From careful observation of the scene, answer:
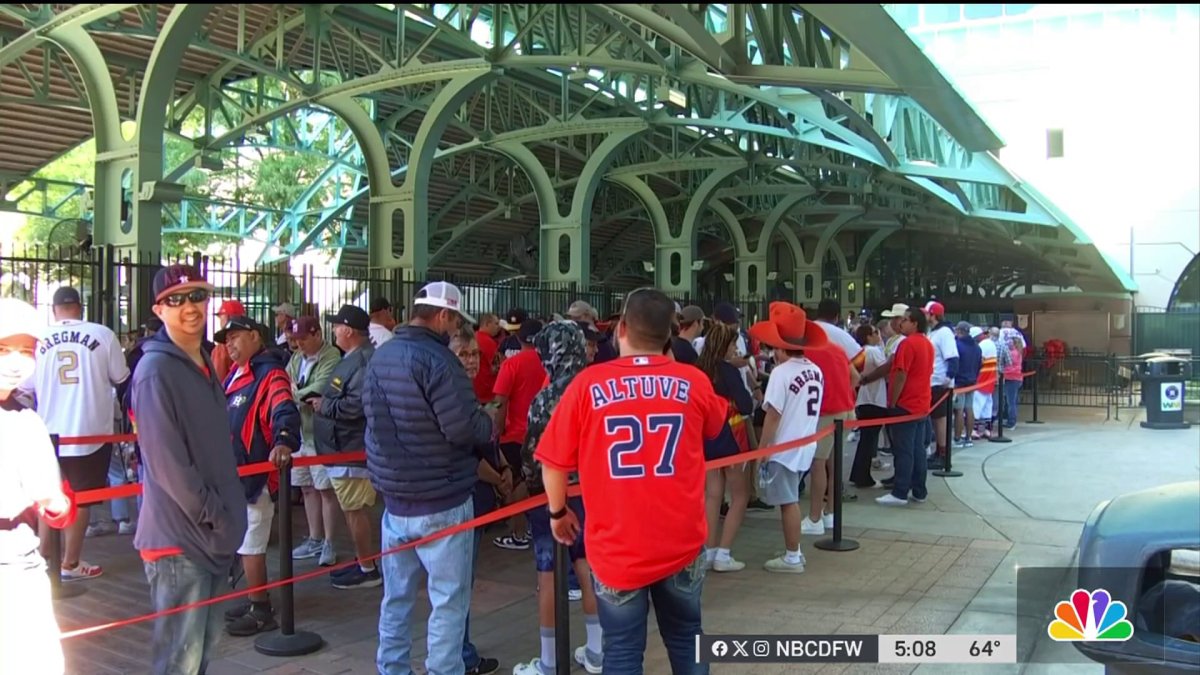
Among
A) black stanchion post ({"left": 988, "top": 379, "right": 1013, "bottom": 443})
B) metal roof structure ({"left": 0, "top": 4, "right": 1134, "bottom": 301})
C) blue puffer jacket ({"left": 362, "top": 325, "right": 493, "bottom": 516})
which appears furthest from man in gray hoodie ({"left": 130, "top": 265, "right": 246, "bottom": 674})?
black stanchion post ({"left": 988, "top": 379, "right": 1013, "bottom": 443})

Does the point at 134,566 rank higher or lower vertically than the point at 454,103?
lower

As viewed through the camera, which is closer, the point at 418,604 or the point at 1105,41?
the point at 418,604

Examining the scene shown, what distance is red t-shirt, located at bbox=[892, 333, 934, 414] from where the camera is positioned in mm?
8539

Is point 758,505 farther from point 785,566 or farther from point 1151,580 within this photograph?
point 1151,580

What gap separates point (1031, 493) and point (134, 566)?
8.70m

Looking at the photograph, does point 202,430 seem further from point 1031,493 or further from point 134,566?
point 1031,493

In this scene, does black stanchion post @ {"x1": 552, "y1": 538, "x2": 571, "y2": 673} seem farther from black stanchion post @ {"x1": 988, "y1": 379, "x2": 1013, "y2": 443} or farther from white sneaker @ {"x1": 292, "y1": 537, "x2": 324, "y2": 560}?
black stanchion post @ {"x1": 988, "y1": 379, "x2": 1013, "y2": 443}

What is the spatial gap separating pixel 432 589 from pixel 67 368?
12.4ft

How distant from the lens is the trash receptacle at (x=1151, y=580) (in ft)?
11.2

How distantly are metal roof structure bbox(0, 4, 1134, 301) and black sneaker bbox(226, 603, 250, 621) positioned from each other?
17.9 ft

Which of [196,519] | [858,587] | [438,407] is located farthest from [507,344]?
[196,519]

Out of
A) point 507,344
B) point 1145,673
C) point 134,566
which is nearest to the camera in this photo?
point 1145,673

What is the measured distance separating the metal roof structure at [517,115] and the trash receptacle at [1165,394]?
4.97 meters

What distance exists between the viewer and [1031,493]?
31.1 ft
